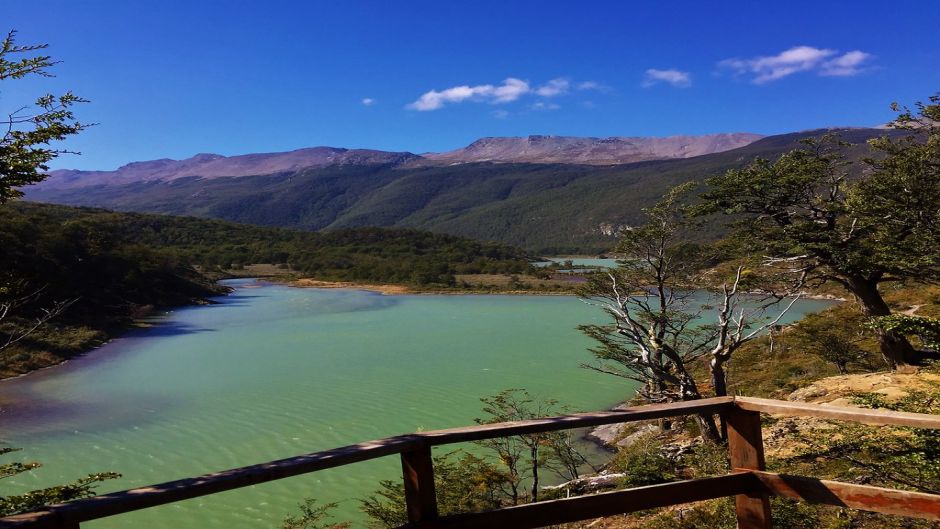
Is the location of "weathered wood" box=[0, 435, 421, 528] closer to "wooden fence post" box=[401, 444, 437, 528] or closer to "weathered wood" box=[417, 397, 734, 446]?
"wooden fence post" box=[401, 444, 437, 528]

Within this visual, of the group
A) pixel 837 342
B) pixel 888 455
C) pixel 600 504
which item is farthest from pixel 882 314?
pixel 600 504

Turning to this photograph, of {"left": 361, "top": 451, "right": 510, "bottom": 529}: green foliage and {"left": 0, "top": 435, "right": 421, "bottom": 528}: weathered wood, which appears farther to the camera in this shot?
{"left": 361, "top": 451, "right": 510, "bottom": 529}: green foliage

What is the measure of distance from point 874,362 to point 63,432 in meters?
21.9

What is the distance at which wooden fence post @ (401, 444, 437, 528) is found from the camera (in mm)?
2002

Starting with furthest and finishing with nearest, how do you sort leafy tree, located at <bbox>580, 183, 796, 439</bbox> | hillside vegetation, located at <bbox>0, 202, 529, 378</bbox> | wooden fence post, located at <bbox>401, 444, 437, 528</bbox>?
hillside vegetation, located at <bbox>0, 202, 529, 378</bbox> < leafy tree, located at <bbox>580, 183, 796, 439</bbox> < wooden fence post, located at <bbox>401, 444, 437, 528</bbox>

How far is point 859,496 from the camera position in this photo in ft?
6.91

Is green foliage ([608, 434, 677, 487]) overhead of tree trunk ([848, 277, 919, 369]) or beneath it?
beneath

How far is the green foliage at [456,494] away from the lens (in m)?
8.08

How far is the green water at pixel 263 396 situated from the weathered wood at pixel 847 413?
28.4 feet

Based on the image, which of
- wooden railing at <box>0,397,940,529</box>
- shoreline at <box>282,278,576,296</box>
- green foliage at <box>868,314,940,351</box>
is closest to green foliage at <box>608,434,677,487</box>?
green foliage at <box>868,314,940,351</box>

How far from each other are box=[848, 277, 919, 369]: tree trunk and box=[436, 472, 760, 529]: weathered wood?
11.3m

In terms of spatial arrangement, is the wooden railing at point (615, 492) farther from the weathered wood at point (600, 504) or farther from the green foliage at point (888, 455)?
the green foliage at point (888, 455)

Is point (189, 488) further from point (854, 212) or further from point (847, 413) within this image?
point (854, 212)

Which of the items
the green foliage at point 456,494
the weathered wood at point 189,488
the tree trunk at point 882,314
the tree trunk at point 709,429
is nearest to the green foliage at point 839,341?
the tree trunk at point 882,314
